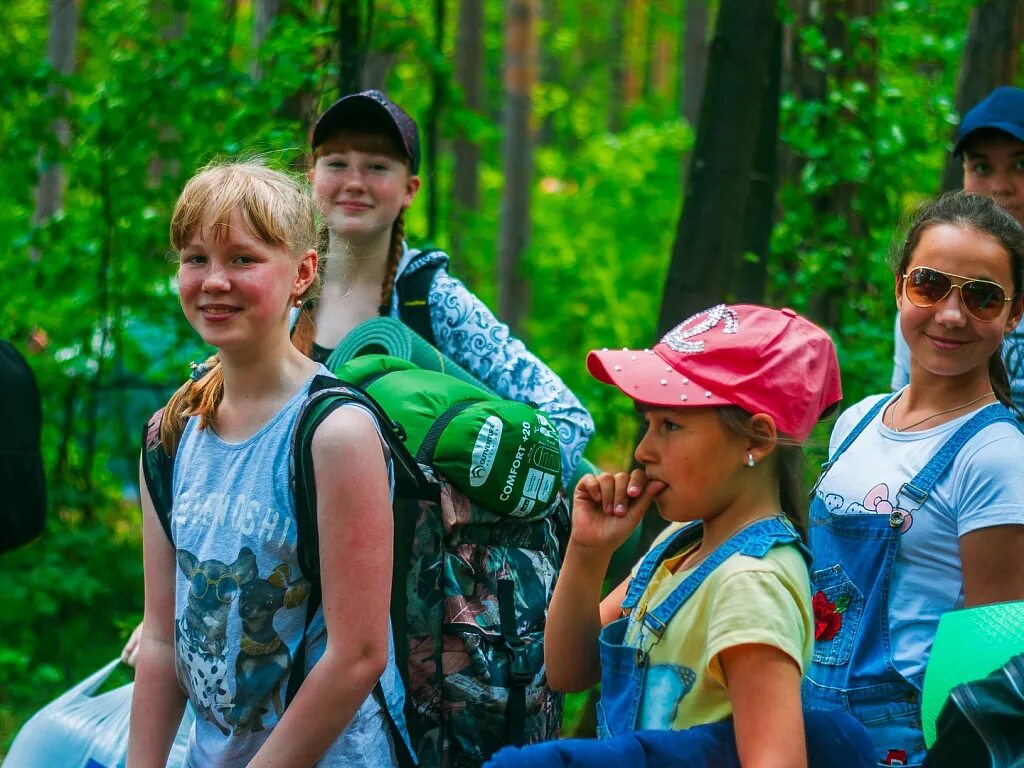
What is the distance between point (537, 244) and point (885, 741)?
14.9 metres

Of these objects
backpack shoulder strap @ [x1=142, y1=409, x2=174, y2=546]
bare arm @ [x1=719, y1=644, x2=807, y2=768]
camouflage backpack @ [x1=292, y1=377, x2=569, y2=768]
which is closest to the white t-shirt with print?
bare arm @ [x1=719, y1=644, x2=807, y2=768]

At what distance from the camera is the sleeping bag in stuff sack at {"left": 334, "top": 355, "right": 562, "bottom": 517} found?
2498mm

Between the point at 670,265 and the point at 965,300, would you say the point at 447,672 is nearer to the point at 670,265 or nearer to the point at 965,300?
the point at 965,300

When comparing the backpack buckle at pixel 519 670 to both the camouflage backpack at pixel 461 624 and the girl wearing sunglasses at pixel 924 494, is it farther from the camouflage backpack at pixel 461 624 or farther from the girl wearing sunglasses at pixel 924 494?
the girl wearing sunglasses at pixel 924 494

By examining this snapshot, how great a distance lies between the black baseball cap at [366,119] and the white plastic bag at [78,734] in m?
1.60

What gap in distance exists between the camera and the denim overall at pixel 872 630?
7.50 feet

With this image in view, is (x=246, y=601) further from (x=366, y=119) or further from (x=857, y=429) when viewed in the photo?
(x=366, y=119)

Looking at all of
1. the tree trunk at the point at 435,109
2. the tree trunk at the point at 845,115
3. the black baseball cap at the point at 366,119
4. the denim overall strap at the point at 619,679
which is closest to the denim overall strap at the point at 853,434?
the denim overall strap at the point at 619,679

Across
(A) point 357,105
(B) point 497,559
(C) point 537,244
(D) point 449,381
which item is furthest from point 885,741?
(C) point 537,244

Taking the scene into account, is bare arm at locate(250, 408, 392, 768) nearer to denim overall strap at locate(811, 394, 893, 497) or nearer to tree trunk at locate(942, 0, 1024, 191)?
denim overall strap at locate(811, 394, 893, 497)

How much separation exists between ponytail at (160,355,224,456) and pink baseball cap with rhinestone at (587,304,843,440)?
2.60 feet

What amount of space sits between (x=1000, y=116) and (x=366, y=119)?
1908 mm

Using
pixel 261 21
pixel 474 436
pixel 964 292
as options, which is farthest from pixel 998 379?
pixel 261 21

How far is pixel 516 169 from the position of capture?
14664 mm
